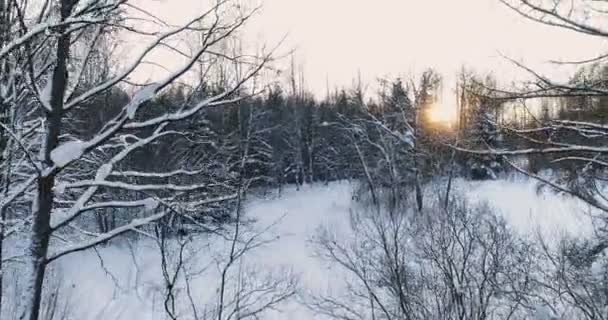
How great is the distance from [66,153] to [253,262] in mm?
14589

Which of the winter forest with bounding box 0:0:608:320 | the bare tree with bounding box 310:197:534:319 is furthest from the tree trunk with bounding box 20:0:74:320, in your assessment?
the bare tree with bounding box 310:197:534:319

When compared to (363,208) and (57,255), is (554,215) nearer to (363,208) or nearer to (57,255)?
(363,208)

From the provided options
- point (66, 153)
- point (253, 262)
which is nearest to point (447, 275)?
point (66, 153)

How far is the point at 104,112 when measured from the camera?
57.8 ft

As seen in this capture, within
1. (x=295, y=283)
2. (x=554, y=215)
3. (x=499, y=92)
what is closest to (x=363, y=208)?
(x=554, y=215)

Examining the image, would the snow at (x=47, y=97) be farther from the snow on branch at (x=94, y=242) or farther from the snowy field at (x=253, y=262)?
the snowy field at (x=253, y=262)

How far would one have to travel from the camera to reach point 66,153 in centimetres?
351

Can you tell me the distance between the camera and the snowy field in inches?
563

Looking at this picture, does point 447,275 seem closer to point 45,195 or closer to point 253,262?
point 45,195

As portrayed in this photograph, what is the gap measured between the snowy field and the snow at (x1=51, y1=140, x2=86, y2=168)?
6.52 metres

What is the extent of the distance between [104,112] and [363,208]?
39.7 feet

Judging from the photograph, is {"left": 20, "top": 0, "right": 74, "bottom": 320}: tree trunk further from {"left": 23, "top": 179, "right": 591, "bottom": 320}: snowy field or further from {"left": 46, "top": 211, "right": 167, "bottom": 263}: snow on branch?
{"left": 23, "top": 179, "right": 591, "bottom": 320}: snowy field

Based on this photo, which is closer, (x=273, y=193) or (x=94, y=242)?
(x=94, y=242)

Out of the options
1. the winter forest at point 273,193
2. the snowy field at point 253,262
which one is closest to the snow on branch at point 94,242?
the winter forest at point 273,193
